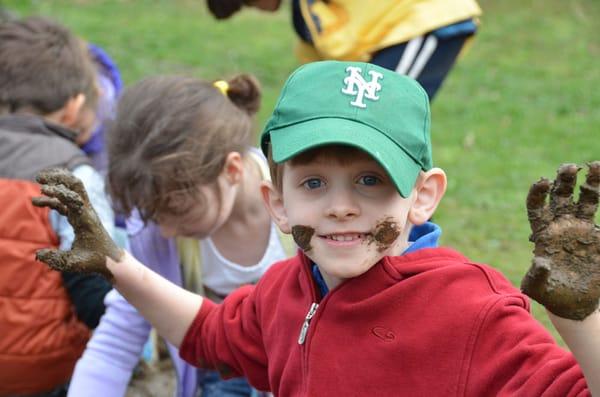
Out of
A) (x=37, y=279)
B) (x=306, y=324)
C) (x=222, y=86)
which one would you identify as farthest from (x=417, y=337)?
(x=37, y=279)

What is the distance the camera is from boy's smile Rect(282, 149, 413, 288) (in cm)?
195

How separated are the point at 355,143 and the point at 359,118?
0.08 metres

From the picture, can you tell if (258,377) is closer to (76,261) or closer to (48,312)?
(76,261)

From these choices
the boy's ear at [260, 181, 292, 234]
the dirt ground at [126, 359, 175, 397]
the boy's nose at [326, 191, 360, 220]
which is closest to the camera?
the boy's nose at [326, 191, 360, 220]

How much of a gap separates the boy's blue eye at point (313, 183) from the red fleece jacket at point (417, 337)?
20 centimetres

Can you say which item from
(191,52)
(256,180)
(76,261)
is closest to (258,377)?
(76,261)

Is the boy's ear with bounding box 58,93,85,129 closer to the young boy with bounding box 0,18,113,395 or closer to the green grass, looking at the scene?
the young boy with bounding box 0,18,113,395

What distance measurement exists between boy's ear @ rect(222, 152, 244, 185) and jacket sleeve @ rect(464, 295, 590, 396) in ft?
4.26

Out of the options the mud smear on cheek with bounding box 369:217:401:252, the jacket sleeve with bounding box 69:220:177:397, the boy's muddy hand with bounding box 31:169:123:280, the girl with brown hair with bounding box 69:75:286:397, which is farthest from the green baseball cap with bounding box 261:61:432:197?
the jacket sleeve with bounding box 69:220:177:397

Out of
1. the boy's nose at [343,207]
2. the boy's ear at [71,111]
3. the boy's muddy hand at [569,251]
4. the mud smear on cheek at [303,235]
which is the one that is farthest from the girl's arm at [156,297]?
the boy's ear at [71,111]

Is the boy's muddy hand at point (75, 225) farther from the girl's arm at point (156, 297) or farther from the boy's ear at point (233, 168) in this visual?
the boy's ear at point (233, 168)

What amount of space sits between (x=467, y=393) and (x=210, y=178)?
1.30m

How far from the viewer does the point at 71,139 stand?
143 inches

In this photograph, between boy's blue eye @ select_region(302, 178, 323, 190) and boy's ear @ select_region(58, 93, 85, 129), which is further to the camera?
boy's ear @ select_region(58, 93, 85, 129)
